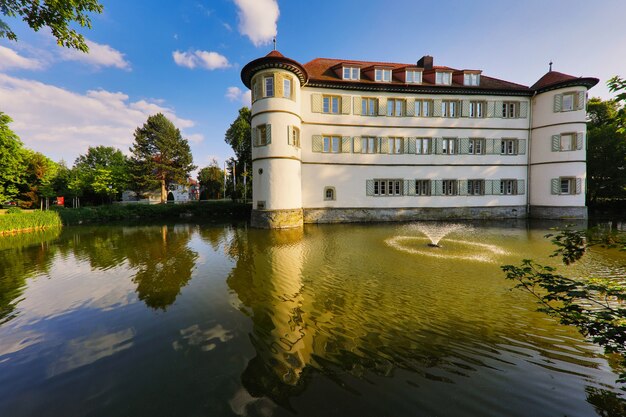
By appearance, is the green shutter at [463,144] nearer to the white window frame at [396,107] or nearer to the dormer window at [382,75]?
the white window frame at [396,107]

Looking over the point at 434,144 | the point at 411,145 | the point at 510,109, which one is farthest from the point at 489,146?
the point at 411,145

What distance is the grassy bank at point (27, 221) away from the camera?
20.1 meters

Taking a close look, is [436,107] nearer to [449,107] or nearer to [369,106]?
[449,107]

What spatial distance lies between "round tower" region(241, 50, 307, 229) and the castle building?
110 cm

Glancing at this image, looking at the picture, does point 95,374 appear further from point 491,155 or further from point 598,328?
point 491,155

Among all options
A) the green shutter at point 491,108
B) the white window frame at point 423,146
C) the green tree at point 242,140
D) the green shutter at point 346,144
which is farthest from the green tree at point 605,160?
the green tree at point 242,140

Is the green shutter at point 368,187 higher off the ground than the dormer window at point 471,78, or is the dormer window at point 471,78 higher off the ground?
the dormer window at point 471,78

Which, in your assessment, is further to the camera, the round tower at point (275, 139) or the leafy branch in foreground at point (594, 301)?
the round tower at point (275, 139)

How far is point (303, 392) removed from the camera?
3.55 m

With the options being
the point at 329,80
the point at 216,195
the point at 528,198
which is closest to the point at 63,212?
the point at 216,195

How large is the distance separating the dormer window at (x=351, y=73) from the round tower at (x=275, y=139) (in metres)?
4.82

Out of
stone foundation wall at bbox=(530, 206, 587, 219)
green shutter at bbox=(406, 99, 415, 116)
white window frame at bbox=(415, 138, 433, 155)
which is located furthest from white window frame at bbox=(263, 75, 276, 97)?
stone foundation wall at bbox=(530, 206, 587, 219)

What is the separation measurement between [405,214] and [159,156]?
41.1 metres

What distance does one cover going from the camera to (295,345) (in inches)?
185
